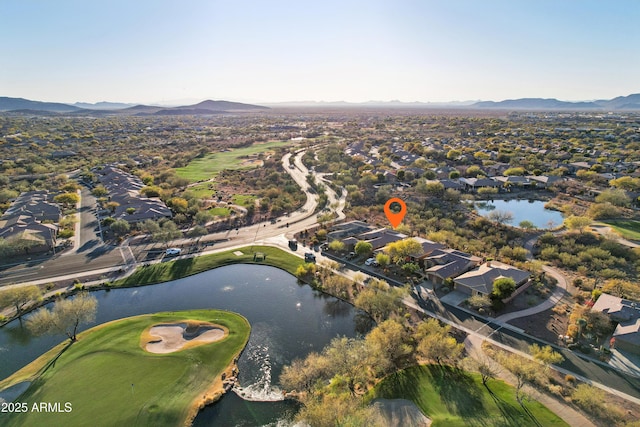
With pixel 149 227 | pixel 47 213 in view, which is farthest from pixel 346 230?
pixel 47 213

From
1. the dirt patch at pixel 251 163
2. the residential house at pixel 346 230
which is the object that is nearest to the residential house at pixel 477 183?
the residential house at pixel 346 230

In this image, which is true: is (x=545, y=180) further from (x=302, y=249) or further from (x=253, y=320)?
(x=253, y=320)

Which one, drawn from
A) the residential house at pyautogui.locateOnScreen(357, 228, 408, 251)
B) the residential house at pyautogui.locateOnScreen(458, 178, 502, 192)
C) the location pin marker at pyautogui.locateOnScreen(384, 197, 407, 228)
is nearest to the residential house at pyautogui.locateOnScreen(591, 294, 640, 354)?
the residential house at pyautogui.locateOnScreen(357, 228, 408, 251)

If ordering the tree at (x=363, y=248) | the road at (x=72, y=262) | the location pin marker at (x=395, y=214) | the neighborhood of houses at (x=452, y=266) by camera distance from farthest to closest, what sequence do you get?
1. the location pin marker at (x=395, y=214)
2. the tree at (x=363, y=248)
3. the road at (x=72, y=262)
4. the neighborhood of houses at (x=452, y=266)

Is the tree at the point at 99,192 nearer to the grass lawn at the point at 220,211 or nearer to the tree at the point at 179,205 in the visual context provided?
the tree at the point at 179,205

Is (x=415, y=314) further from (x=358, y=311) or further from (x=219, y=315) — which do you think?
(x=219, y=315)

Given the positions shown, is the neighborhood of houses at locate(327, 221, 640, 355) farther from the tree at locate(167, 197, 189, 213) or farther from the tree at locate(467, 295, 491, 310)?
the tree at locate(167, 197, 189, 213)

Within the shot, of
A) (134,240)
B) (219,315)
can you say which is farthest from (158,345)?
(134,240)
